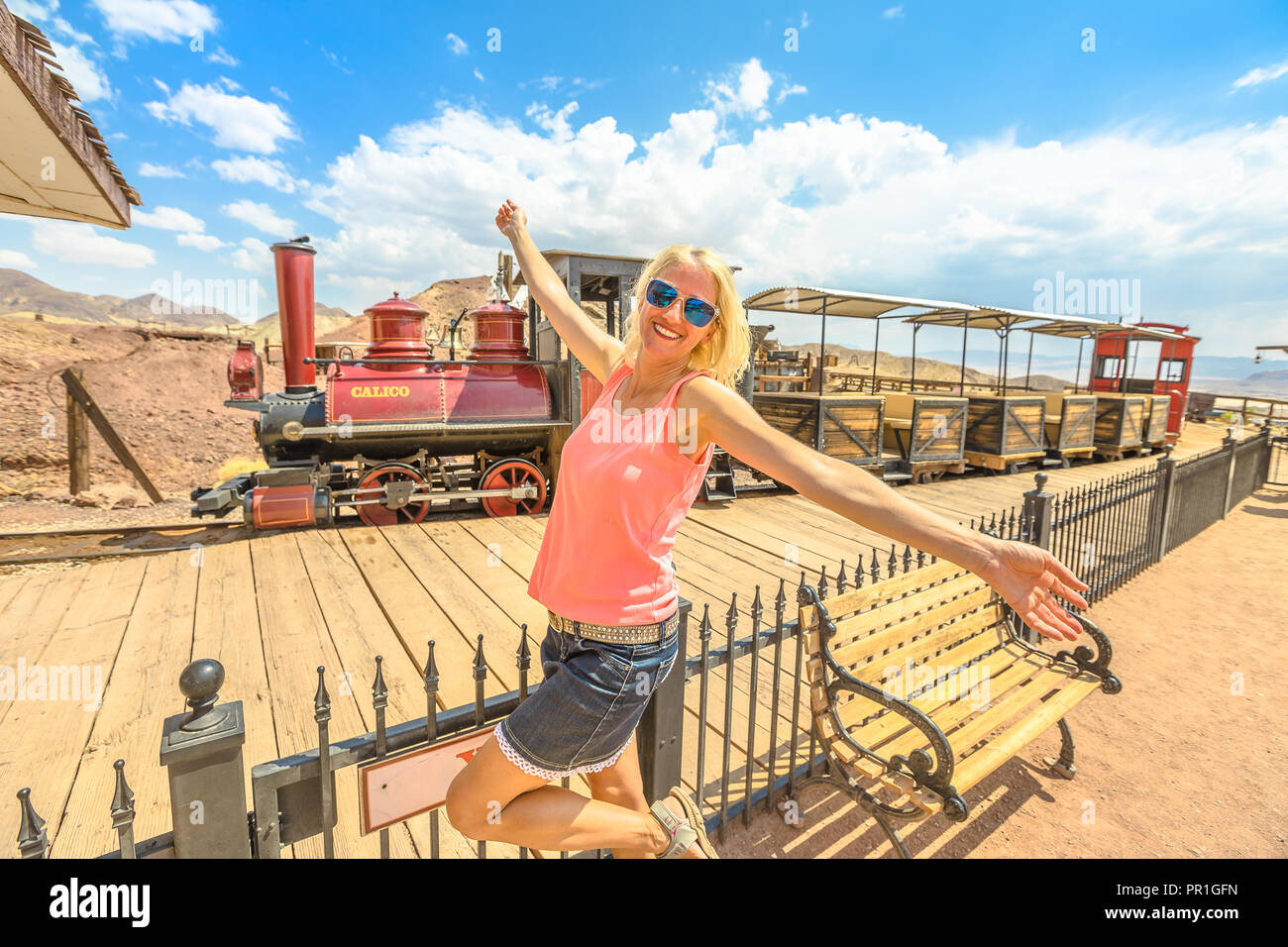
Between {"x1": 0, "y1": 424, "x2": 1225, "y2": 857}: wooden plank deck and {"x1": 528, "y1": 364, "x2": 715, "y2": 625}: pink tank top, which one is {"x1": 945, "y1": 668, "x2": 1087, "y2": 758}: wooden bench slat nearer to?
{"x1": 0, "y1": 424, "x2": 1225, "y2": 857}: wooden plank deck

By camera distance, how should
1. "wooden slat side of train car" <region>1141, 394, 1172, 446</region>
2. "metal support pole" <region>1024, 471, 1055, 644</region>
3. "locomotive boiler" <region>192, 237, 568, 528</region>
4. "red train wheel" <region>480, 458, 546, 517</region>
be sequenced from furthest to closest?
"wooden slat side of train car" <region>1141, 394, 1172, 446</region>, "red train wheel" <region>480, 458, 546, 517</region>, "locomotive boiler" <region>192, 237, 568, 528</region>, "metal support pole" <region>1024, 471, 1055, 644</region>

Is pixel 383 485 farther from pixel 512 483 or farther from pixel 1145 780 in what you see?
pixel 1145 780

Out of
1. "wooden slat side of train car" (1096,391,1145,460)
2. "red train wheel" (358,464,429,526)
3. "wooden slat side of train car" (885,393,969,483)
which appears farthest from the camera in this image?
"wooden slat side of train car" (1096,391,1145,460)

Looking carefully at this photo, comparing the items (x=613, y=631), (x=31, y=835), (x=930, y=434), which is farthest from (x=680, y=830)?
(x=930, y=434)

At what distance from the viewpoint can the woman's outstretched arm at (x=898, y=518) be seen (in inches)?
51.9

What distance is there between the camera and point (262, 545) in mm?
6176

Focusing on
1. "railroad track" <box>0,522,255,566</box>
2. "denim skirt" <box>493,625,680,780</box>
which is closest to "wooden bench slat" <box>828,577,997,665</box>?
"denim skirt" <box>493,625,680,780</box>

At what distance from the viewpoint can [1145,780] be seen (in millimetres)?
3398

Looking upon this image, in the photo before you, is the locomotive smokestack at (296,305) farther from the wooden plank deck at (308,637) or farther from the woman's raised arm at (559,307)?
the woman's raised arm at (559,307)

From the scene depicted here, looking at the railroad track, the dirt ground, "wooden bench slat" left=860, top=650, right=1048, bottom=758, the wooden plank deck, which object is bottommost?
the dirt ground

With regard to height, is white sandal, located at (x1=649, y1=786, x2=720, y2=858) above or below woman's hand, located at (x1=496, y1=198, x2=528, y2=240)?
below

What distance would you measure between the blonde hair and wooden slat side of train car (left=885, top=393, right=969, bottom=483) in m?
10.1

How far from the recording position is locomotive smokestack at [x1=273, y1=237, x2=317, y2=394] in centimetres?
686
